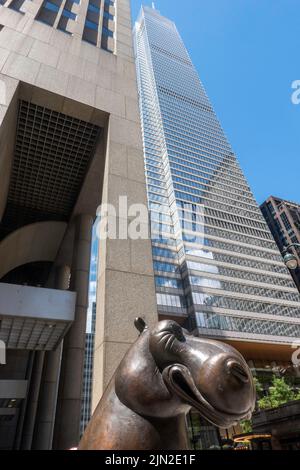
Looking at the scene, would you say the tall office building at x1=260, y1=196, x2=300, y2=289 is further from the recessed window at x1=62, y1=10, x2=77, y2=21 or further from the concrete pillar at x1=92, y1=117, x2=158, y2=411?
the concrete pillar at x1=92, y1=117, x2=158, y2=411

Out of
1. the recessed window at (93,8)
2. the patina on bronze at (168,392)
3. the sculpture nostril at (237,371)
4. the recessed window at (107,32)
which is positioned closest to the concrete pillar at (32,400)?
the recessed window at (107,32)

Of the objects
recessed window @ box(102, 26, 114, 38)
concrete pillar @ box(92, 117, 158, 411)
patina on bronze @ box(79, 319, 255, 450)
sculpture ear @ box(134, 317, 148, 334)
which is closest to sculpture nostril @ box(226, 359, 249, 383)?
patina on bronze @ box(79, 319, 255, 450)

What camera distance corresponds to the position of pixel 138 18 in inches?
5792

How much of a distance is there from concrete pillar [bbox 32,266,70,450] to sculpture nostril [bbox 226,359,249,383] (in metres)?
14.1

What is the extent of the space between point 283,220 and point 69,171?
91811 mm

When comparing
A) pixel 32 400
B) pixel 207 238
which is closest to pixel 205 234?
pixel 207 238

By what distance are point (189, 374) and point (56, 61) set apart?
9303 mm

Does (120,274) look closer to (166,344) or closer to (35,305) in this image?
(166,344)

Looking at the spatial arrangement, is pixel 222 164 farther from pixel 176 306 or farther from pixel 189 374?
pixel 189 374

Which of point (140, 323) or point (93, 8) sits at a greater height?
point (93, 8)

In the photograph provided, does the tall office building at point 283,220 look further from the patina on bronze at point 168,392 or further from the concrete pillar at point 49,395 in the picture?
the patina on bronze at point 168,392

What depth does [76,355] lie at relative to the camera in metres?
10.8

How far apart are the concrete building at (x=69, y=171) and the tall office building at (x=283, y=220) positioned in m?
83.4

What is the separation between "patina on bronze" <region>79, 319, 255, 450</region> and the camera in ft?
5.00
